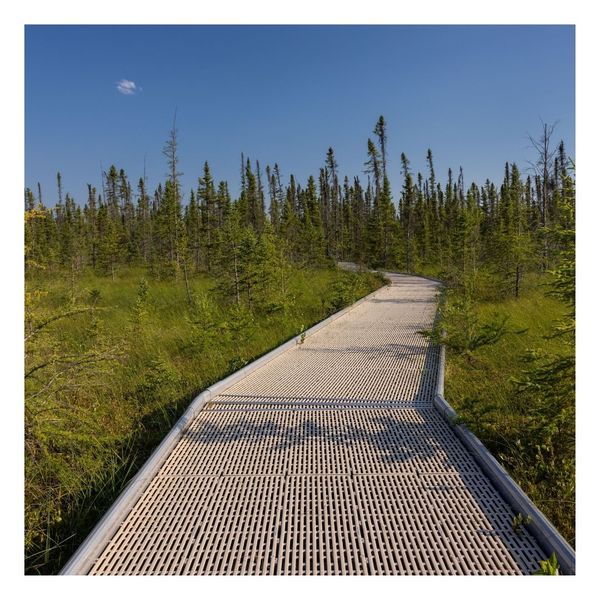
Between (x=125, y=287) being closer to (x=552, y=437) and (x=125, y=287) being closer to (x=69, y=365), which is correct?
(x=69, y=365)

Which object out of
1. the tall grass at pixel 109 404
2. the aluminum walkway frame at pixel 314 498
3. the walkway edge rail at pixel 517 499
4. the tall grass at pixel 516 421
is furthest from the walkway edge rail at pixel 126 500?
the tall grass at pixel 516 421

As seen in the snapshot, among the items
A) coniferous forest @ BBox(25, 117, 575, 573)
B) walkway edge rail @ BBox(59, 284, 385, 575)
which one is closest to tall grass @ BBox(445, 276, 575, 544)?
coniferous forest @ BBox(25, 117, 575, 573)

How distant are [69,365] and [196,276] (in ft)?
68.1

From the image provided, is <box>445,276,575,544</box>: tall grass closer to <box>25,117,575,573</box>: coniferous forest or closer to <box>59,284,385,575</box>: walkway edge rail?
<box>25,117,575,573</box>: coniferous forest

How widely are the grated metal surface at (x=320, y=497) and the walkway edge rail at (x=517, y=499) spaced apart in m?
0.07

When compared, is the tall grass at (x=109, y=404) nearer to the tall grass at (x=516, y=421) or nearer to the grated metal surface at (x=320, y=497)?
the grated metal surface at (x=320, y=497)

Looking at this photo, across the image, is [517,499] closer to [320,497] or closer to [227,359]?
[320,497]

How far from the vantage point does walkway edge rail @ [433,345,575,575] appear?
2.04 meters

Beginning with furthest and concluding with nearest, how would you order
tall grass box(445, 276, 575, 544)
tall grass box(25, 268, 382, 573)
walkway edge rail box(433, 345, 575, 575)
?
tall grass box(25, 268, 382, 573) < tall grass box(445, 276, 575, 544) < walkway edge rail box(433, 345, 575, 575)

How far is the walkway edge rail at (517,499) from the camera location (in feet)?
6.68

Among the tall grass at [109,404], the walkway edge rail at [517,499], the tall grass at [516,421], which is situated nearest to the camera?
the walkway edge rail at [517,499]

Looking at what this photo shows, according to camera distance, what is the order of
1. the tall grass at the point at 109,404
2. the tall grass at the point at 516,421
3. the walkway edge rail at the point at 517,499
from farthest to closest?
the tall grass at the point at 109,404 → the tall grass at the point at 516,421 → the walkway edge rail at the point at 517,499

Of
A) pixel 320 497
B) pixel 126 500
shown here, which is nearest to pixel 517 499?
pixel 320 497
